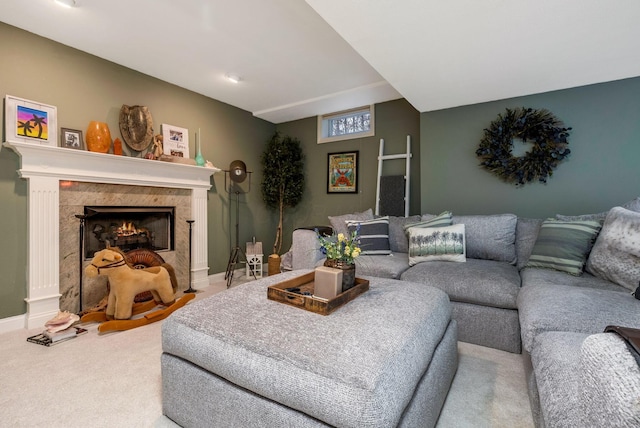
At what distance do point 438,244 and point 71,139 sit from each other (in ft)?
11.5

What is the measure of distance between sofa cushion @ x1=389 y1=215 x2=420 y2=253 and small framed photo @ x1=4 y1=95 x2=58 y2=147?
11.0ft

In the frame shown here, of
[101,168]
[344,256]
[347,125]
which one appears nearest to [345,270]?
[344,256]

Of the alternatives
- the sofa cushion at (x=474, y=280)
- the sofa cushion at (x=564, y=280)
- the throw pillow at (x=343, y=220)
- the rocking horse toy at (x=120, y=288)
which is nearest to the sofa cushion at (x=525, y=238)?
the sofa cushion at (x=474, y=280)

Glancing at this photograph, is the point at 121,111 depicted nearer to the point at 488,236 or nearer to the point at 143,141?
the point at 143,141

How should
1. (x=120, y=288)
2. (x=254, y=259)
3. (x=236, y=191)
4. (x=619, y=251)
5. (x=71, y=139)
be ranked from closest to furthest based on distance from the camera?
(x=619, y=251)
(x=120, y=288)
(x=71, y=139)
(x=254, y=259)
(x=236, y=191)

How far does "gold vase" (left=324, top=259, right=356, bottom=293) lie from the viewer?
1.48 m

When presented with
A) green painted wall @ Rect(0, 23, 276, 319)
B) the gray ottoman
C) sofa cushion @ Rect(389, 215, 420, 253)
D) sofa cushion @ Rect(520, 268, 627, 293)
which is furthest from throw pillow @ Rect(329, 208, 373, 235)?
the gray ottoman

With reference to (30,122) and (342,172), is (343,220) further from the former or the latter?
(30,122)

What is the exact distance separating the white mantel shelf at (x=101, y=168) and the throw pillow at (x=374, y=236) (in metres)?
2.07

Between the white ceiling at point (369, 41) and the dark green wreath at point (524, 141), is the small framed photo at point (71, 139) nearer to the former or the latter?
the white ceiling at point (369, 41)

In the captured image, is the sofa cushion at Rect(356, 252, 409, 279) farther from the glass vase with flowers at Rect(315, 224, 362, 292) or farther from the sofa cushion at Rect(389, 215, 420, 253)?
the glass vase with flowers at Rect(315, 224, 362, 292)

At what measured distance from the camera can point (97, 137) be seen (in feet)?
9.05

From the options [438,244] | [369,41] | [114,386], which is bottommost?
[114,386]

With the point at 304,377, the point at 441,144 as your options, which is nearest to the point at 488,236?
the point at 441,144
